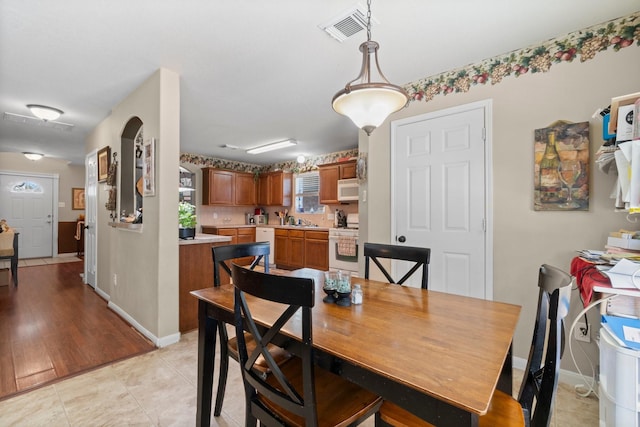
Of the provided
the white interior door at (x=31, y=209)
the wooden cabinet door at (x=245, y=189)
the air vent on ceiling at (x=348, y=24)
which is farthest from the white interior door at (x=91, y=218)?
the air vent on ceiling at (x=348, y=24)

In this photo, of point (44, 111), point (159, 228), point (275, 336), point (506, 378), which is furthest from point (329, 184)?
point (275, 336)

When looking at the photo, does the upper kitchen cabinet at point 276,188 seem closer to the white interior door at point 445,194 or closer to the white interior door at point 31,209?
the white interior door at point 445,194

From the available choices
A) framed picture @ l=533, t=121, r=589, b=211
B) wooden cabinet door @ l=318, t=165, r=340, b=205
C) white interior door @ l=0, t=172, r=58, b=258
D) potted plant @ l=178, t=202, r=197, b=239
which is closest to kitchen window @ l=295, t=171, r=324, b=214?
wooden cabinet door @ l=318, t=165, r=340, b=205

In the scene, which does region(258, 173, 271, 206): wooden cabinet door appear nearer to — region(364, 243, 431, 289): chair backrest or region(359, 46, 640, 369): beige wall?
region(359, 46, 640, 369): beige wall

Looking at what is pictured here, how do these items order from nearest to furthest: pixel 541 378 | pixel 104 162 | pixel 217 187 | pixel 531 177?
1. pixel 541 378
2. pixel 531 177
3. pixel 104 162
4. pixel 217 187

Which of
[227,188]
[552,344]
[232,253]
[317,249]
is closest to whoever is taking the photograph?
[552,344]

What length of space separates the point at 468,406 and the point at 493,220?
6.62 feet

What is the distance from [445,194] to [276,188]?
15.3ft

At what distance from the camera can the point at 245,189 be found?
22.6 feet

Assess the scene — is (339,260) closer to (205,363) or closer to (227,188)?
(227,188)

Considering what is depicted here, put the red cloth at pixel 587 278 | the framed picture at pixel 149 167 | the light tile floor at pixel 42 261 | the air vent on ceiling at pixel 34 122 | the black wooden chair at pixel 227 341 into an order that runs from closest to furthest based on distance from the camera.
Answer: the red cloth at pixel 587 278 → the black wooden chair at pixel 227 341 → the framed picture at pixel 149 167 → the air vent on ceiling at pixel 34 122 → the light tile floor at pixel 42 261

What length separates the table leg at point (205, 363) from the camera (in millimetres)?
1511

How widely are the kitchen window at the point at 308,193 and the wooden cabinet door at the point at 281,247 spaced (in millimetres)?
813

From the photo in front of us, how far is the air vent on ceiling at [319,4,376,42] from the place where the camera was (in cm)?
178
